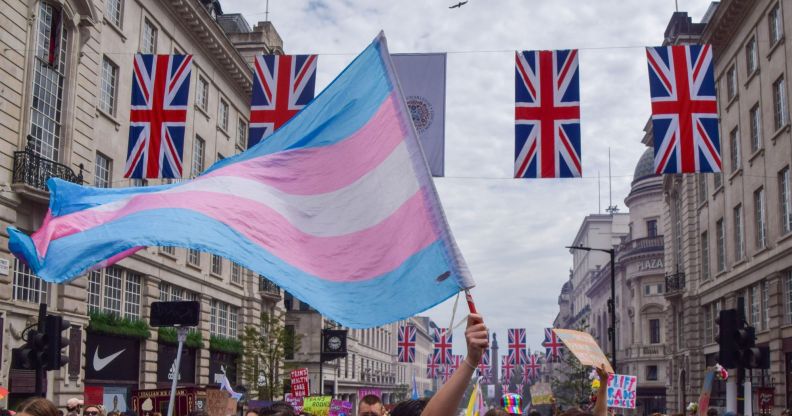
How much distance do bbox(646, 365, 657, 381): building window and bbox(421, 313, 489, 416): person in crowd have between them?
7545 cm

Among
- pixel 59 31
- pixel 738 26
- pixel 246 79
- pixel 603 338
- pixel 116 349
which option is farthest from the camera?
pixel 603 338

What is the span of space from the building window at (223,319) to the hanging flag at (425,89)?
24597 mm

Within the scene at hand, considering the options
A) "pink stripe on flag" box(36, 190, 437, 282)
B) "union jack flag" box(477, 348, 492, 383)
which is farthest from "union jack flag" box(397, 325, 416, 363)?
"pink stripe on flag" box(36, 190, 437, 282)

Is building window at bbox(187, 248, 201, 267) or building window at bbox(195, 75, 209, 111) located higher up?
building window at bbox(195, 75, 209, 111)

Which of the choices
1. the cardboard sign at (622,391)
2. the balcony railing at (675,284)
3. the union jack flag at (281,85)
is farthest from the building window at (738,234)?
the union jack flag at (281,85)

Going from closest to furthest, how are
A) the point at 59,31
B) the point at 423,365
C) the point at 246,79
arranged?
1. the point at 59,31
2. the point at 246,79
3. the point at 423,365

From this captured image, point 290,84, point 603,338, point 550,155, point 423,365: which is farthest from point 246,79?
point 423,365

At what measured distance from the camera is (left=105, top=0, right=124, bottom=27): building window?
30422 millimetres

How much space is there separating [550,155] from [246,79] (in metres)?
27.1

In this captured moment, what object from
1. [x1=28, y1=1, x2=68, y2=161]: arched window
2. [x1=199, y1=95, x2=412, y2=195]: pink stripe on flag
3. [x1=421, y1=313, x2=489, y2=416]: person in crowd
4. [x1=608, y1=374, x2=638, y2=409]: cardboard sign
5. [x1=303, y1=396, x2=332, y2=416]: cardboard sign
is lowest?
[x1=303, y1=396, x2=332, y2=416]: cardboard sign

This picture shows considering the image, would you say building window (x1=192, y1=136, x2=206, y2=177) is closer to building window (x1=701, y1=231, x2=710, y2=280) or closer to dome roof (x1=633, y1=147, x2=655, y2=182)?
building window (x1=701, y1=231, x2=710, y2=280)

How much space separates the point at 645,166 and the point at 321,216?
255 ft

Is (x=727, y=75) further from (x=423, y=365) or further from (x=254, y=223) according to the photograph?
(x=423, y=365)

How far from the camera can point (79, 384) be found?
2731cm
